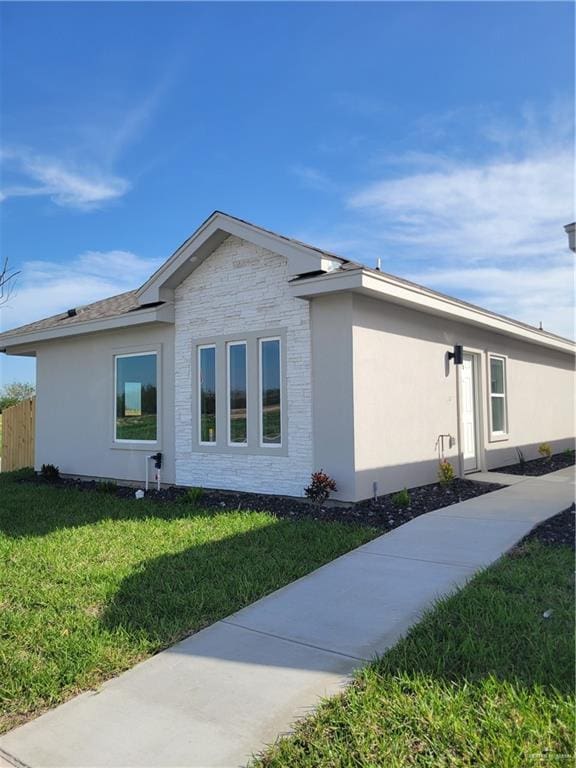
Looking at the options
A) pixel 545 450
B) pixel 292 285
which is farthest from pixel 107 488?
pixel 545 450

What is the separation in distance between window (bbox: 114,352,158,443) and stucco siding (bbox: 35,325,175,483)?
176mm

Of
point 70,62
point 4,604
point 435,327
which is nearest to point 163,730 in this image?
point 4,604

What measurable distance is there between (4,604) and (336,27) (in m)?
8.44

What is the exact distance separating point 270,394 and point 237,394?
0.75 metres

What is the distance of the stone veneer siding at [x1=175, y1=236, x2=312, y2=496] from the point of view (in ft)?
28.7

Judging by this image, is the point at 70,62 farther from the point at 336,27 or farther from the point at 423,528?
the point at 423,528

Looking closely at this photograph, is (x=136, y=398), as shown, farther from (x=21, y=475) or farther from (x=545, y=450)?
(x=545, y=450)

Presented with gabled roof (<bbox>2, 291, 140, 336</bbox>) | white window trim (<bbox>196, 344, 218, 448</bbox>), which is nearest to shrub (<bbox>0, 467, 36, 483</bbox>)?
gabled roof (<bbox>2, 291, 140, 336</bbox>)

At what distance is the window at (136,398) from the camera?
11030 mm

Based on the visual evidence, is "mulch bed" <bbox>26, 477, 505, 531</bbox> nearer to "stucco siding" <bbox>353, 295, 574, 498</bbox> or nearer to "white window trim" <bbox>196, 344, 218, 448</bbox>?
"stucco siding" <bbox>353, 295, 574, 498</bbox>

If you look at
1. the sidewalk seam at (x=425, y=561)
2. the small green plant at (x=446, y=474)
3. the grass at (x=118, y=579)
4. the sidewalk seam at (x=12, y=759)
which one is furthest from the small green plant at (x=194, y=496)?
the sidewalk seam at (x=12, y=759)

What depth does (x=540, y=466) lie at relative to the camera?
508 inches

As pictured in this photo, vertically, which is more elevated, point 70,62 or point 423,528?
point 70,62

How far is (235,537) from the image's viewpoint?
Answer: 666 centimetres
